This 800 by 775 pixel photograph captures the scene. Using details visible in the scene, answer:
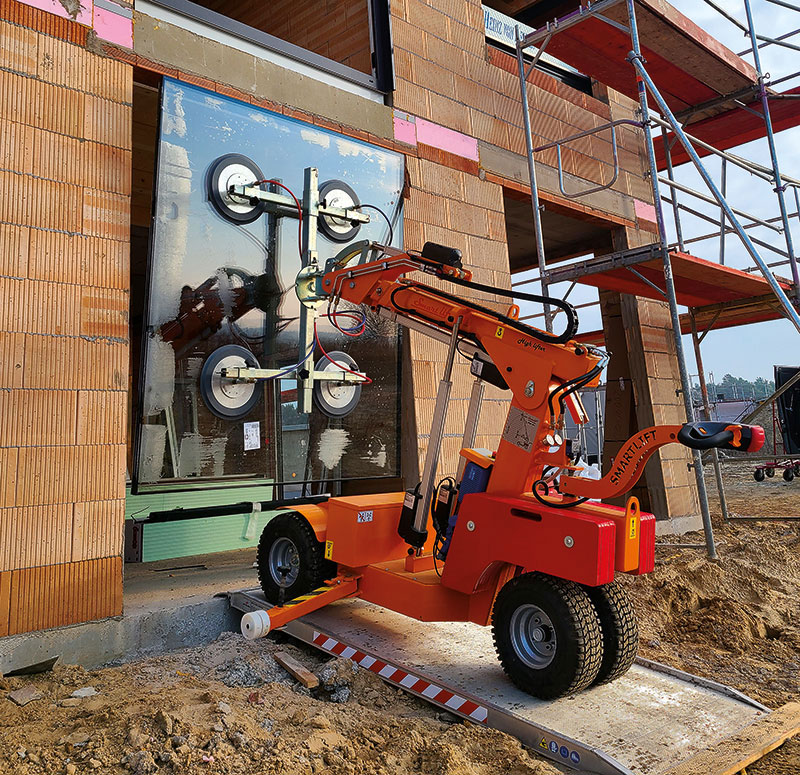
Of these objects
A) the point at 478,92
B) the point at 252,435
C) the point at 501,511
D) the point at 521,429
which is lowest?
the point at 501,511

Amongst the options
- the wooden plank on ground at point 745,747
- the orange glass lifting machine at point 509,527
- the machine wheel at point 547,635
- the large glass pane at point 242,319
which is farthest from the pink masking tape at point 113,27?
the wooden plank on ground at point 745,747

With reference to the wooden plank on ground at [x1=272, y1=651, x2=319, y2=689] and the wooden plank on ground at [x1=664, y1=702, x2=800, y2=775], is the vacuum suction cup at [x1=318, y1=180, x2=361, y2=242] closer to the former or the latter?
the wooden plank on ground at [x1=272, y1=651, x2=319, y2=689]

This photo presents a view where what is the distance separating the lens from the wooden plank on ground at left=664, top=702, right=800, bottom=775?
2745 millimetres

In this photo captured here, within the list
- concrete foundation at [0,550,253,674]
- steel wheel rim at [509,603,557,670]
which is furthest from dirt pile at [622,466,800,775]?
concrete foundation at [0,550,253,674]

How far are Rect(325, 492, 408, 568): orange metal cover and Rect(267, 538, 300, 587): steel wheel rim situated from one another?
34 cm

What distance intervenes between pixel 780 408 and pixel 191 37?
53.1 feet

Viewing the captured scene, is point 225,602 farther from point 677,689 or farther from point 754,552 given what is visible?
point 754,552

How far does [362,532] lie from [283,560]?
81cm

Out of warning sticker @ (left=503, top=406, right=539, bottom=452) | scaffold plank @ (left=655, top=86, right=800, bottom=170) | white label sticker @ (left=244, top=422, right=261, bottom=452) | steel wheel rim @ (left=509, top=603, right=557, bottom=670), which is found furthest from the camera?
scaffold plank @ (left=655, top=86, right=800, bottom=170)

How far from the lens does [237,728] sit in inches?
119

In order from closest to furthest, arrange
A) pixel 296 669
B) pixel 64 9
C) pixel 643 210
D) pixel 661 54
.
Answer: pixel 296 669, pixel 64 9, pixel 661 54, pixel 643 210

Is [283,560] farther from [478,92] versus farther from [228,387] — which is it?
[478,92]

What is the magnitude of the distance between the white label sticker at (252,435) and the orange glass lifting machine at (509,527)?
3.26ft

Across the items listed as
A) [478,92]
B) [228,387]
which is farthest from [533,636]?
[478,92]
